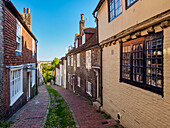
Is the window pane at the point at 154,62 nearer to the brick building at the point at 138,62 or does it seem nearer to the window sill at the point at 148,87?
the brick building at the point at 138,62

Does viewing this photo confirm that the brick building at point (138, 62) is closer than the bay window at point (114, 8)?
Yes

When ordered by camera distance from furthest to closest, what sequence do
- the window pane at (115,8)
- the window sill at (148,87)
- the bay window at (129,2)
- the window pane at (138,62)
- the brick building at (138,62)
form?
the window pane at (115,8)
the bay window at (129,2)
the window pane at (138,62)
the window sill at (148,87)
the brick building at (138,62)

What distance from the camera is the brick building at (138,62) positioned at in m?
3.51

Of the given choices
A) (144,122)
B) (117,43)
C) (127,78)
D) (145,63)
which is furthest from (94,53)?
(144,122)

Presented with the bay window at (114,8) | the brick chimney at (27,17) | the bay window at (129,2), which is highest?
the brick chimney at (27,17)

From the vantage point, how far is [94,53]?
1022cm

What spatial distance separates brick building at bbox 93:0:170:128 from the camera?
351 cm

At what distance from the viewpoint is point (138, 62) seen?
15.9 feet

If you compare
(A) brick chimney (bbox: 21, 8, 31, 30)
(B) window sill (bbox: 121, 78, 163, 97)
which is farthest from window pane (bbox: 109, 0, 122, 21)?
(A) brick chimney (bbox: 21, 8, 31, 30)

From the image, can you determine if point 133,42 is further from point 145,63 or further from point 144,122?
point 144,122

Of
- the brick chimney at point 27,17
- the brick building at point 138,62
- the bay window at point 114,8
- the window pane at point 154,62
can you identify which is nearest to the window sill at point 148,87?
the brick building at point 138,62

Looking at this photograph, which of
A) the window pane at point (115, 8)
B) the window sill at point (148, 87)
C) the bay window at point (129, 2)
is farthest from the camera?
the window pane at point (115, 8)

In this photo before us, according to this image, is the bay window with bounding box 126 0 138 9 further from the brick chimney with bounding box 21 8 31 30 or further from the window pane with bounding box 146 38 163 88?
the brick chimney with bounding box 21 8 31 30

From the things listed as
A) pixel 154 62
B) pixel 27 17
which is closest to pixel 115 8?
pixel 154 62
